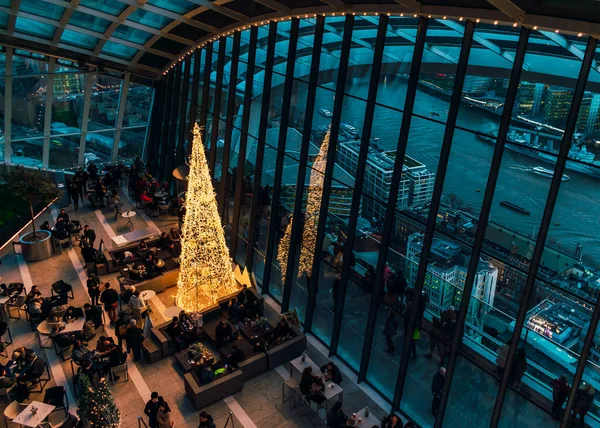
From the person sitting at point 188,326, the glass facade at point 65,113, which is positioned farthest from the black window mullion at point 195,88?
the person sitting at point 188,326

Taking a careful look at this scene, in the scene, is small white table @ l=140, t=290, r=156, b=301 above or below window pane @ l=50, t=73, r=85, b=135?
below

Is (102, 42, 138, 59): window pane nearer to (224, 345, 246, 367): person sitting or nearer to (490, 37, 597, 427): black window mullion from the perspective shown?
(224, 345, 246, 367): person sitting

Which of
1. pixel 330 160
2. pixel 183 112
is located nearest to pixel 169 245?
pixel 183 112

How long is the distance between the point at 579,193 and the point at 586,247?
84 cm

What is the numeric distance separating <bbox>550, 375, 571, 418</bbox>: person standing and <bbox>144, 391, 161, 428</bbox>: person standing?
7.47 metres

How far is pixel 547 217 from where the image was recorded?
8766 millimetres

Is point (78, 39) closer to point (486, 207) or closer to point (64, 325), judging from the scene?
point (64, 325)

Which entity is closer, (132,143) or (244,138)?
(244,138)

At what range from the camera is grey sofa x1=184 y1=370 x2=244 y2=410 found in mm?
11898

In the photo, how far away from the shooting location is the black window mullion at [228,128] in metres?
17.0

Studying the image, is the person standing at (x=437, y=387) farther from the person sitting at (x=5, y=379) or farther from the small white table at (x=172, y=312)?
the person sitting at (x=5, y=379)

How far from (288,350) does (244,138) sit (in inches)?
265

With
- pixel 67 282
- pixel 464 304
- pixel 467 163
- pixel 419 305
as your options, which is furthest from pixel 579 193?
pixel 67 282

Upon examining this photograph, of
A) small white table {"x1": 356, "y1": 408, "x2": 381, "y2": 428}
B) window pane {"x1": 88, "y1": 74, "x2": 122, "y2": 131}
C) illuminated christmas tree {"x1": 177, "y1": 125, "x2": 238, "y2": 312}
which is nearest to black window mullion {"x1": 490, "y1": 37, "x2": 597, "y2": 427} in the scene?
small white table {"x1": 356, "y1": 408, "x2": 381, "y2": 428}
